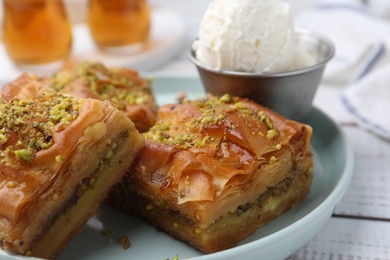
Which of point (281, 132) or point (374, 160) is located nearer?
point (281, 132)

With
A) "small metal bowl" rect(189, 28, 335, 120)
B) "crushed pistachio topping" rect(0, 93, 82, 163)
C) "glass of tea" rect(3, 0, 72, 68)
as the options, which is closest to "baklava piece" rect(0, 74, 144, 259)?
"crushed pistachio topping" rect(0, 93, 82, 163)

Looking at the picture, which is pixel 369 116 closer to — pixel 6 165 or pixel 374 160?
pixel 374 160

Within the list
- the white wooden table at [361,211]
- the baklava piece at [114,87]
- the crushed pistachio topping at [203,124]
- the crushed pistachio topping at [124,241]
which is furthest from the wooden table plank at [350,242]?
the baklava piece at [114,87]

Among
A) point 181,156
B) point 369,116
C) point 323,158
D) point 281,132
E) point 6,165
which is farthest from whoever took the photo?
point 369,116

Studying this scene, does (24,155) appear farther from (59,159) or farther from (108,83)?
(108,83)

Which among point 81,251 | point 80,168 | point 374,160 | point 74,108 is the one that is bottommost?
point 374,160

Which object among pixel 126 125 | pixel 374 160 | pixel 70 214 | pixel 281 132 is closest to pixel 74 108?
pixel 126 125
